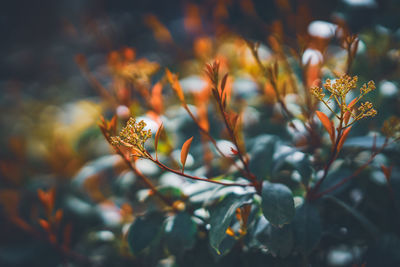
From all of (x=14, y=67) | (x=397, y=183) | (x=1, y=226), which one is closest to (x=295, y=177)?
(x=397, y=183)

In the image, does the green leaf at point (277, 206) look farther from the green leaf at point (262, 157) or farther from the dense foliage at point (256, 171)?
the green leaf at point (262, 157)

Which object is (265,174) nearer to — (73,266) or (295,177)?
(295,177)

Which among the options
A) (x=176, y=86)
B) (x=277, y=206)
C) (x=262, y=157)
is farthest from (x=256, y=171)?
(x=176, y=86)

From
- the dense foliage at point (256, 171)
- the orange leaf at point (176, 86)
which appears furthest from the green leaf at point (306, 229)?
the orange leaf at point (176, 86)

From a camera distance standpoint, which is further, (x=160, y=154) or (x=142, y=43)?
(x=142, y=43)

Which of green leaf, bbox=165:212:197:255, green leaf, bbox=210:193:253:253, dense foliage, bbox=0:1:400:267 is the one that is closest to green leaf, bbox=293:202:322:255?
dense foliage, bbox=0:1:400:267

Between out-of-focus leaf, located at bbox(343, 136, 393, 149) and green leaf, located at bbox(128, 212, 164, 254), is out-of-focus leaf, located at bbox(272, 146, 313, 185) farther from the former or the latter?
green leaf, located at bbox(128, 212, 164, 254)
